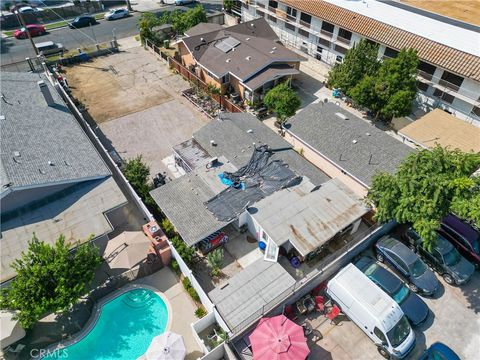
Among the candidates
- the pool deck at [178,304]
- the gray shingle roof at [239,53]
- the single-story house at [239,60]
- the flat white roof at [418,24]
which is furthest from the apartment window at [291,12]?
the pool deck at [178,304]

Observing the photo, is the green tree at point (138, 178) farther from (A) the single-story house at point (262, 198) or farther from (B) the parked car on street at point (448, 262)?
(B) the parked car on street at point (448, 262)

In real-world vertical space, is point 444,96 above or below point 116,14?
below

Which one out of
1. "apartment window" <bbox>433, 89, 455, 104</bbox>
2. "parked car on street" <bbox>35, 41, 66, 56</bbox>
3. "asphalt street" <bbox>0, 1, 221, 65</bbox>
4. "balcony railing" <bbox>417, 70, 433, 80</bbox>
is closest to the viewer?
"apartment window" <bbox>433, 89, 455, 104</bbox>

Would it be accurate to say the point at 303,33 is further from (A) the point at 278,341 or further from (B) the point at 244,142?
(A) the point at 278,341

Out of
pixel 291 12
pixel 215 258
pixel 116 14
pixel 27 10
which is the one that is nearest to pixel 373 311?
pixel 215 258

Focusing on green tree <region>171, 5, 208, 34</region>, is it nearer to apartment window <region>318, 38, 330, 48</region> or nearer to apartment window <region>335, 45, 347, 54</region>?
apartment window <region>318, 38, 330, 48</region>

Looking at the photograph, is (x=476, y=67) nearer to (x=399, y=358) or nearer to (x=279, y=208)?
(x=279, y=208)

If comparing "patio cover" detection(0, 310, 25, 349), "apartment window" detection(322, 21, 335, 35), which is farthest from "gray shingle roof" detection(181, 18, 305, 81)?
"patio cover" detection(0, 310, 25, 349)
